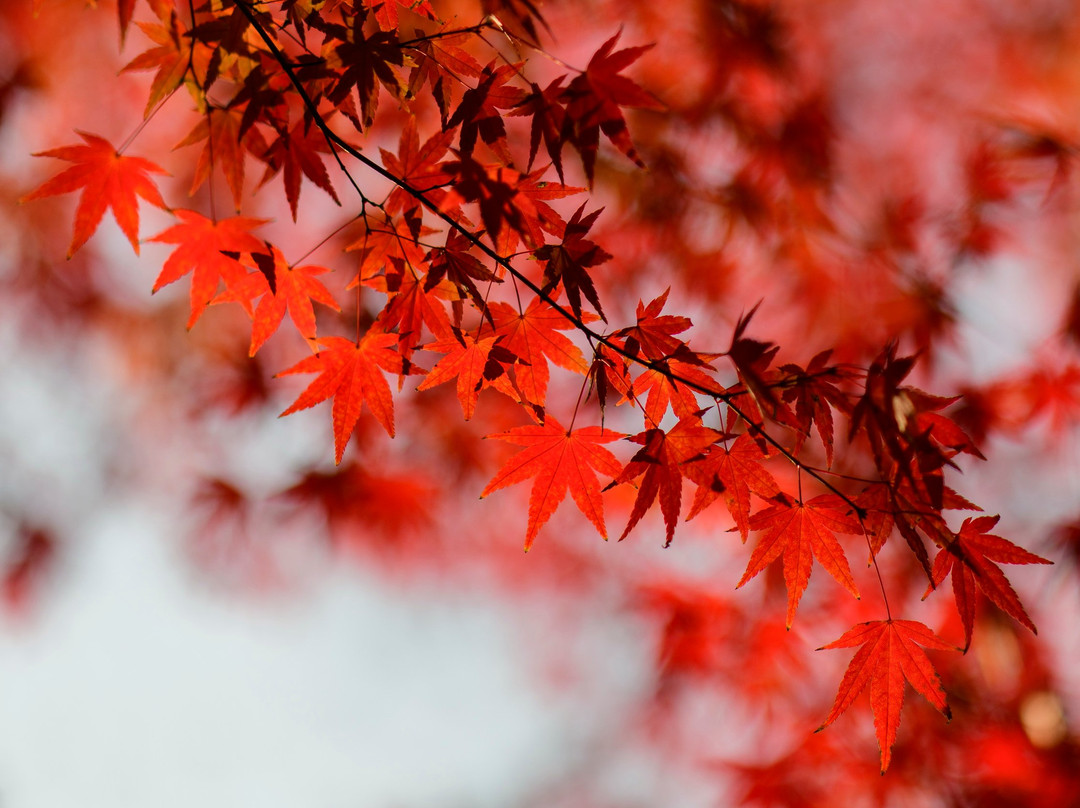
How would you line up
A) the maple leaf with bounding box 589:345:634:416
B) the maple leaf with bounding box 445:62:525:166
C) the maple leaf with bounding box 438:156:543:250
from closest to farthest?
1. the maple leaf with bounding box 438:156:543:250
2. the maple leaf with bounding box 445:62:525:166
3. the maple leaf with bounding box 589:345:634:416

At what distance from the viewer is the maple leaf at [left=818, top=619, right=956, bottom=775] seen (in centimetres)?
123

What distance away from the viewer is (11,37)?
3.82 meters

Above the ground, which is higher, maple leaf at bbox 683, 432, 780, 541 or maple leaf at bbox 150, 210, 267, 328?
maple leaf at bbox 150, 210, 267, 328

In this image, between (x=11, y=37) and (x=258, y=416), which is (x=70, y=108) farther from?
(x=258, y=416)

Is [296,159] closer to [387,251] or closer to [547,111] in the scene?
[387,251]

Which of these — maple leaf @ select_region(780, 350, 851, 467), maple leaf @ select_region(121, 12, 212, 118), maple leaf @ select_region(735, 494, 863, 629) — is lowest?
maple leaf @ select_region(735, 494, 863, 629)

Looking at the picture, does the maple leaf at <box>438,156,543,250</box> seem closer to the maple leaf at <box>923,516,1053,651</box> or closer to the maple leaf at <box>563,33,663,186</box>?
the maple leaf at <box>563,33,663,186</box>

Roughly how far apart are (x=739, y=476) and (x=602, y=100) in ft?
2.22

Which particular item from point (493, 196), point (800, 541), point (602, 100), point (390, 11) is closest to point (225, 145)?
point (390, 11)

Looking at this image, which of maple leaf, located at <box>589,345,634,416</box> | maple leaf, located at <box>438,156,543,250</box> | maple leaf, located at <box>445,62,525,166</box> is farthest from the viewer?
maple leaf, located at <box>589,345,634,416</box>

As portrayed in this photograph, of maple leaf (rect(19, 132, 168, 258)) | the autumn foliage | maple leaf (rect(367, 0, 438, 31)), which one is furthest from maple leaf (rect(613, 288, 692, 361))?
maple leaf (rect(19, 132, 168, 258))

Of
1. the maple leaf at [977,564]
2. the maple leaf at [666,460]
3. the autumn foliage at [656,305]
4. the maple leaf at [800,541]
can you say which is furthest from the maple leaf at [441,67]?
the maple leaf at [977,564]

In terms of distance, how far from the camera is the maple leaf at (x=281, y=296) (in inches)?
51.3

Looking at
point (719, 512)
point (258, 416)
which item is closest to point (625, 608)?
point (719, 512)
